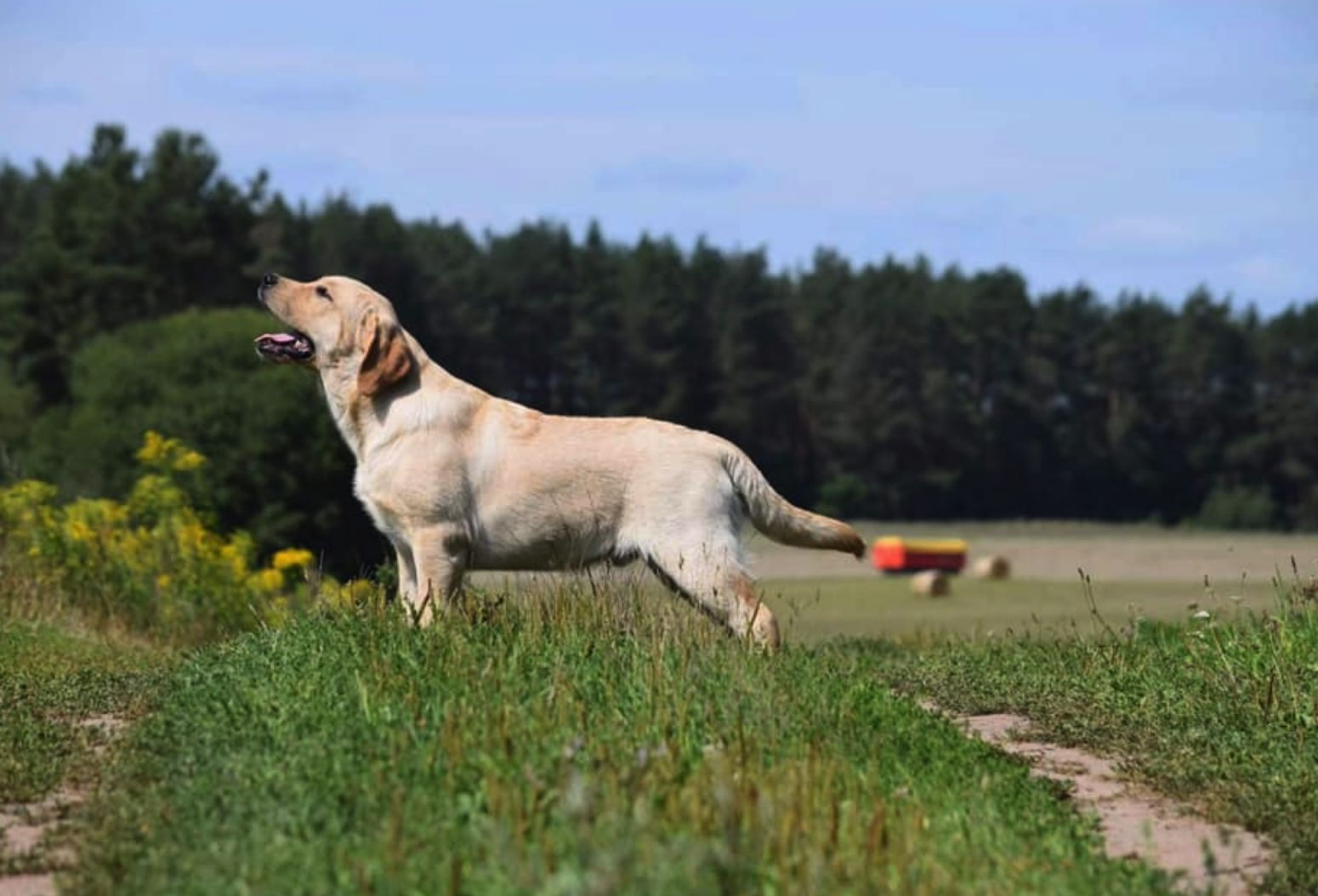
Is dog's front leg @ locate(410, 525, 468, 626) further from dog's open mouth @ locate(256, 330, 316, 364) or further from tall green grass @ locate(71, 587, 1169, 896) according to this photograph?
dog's open mouth @ locate(256, 330, 316, 364)

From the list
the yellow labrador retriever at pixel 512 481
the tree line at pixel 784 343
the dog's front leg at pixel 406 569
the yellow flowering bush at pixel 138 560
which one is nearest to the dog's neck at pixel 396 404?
the yellow labrador retriever at pixel 512 481

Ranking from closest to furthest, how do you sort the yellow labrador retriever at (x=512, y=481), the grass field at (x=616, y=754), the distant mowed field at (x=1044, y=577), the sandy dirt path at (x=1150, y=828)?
the grass field at (x=616, y=754) → the sandy dirt path at (x=1150, y=828) → the yellow labrador retriever at (x=512, y=481) → the distant mowed field at (x=1044, y=577)

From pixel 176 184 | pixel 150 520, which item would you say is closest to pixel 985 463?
pixel 176 184

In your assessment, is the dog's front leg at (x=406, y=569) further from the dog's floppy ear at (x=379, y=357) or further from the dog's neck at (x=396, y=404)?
the dog's floppy ear at (x=379, y=357)

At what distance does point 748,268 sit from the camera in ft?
319

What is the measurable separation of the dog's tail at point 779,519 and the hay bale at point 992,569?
50064mm

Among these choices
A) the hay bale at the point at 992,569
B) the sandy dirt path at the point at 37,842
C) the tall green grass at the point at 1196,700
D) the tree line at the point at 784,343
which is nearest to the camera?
the sandy dirt path at the point at 37,842

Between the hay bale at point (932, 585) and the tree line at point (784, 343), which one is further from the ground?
the tree line at point (784, 343)

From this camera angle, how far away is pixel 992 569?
61.8 m

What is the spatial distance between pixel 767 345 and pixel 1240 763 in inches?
3427

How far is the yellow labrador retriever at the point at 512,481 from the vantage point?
10.9 m

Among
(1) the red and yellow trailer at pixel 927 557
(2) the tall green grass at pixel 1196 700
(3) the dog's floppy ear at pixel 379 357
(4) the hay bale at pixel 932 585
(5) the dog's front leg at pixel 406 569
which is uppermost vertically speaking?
(3) the dog's floppy ear at pixel 379 357

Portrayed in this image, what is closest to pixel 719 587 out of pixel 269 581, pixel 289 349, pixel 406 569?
pixel 406 569

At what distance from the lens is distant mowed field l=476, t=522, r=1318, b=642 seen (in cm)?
3659
